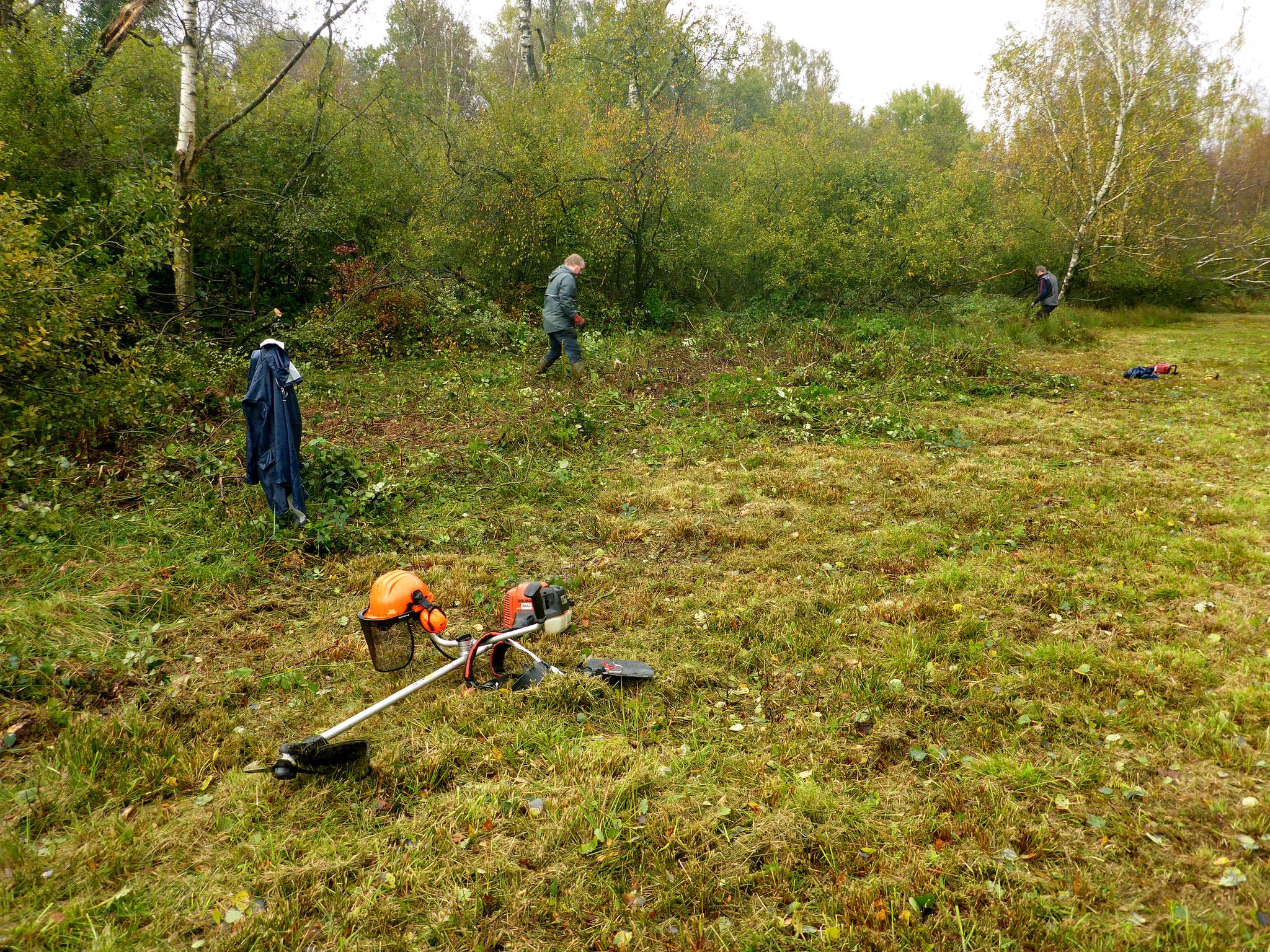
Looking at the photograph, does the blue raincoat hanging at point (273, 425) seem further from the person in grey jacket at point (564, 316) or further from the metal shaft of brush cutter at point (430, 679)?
the person in grey jacket at point (564, 316)

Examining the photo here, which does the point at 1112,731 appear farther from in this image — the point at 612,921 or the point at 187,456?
the point at 187,456

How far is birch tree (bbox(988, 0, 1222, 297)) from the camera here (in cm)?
1521

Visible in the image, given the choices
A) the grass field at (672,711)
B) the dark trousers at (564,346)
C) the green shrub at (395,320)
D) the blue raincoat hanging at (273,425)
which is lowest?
the grass field at (672,711)

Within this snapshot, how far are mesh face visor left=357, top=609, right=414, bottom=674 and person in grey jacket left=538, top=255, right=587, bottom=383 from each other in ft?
20.9

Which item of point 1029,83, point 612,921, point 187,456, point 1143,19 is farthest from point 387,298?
point 1143,19

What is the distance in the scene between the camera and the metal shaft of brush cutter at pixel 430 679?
3.08 metres

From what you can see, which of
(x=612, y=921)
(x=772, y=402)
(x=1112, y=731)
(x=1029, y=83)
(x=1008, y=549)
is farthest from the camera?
(x=1029, y=83)

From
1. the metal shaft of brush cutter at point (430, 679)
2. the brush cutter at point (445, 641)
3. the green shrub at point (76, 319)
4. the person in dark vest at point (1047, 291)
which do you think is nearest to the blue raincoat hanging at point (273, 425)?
the green shrub at point (76, 319)

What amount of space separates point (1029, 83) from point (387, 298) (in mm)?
16023

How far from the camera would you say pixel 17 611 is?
3.72 meters

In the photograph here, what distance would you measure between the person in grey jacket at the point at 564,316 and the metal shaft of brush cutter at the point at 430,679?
6.29 meters

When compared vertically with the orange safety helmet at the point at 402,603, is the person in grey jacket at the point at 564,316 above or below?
above

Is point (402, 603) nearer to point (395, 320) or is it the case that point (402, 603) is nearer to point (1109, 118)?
point (395, 320)

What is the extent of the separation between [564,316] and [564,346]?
0.48m
